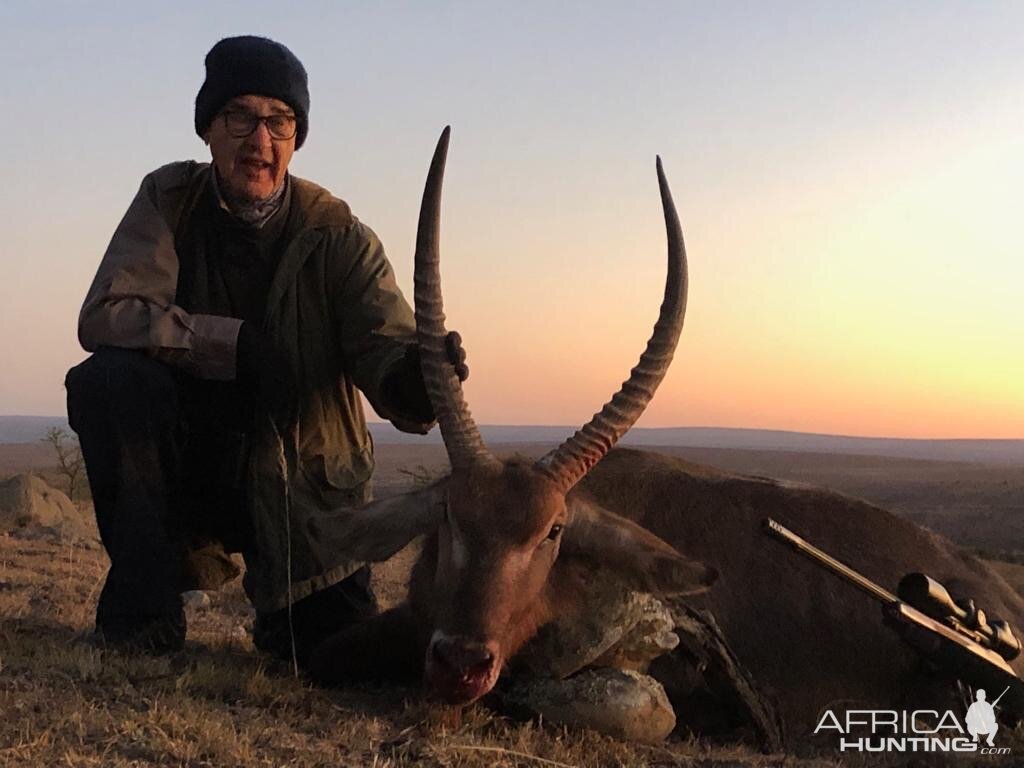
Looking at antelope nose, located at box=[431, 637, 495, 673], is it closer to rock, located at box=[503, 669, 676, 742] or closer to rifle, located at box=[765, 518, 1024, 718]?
rock, located at box=[503, 669, 676, 742]

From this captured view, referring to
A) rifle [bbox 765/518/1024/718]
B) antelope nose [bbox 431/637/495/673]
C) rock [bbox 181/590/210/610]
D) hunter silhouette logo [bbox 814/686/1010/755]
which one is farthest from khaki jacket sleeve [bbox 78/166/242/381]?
hunter silhouette logo [bbox 814/686/1010/755]

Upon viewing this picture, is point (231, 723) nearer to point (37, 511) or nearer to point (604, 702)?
point (604, 702)

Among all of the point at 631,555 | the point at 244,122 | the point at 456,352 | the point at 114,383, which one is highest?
the point at 244,122

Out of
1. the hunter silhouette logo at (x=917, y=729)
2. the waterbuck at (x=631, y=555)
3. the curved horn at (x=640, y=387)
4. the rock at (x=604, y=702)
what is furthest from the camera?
the hunter silhouette logo at (x=917, y=729)

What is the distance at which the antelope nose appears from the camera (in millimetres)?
4074

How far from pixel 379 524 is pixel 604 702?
1358 mm

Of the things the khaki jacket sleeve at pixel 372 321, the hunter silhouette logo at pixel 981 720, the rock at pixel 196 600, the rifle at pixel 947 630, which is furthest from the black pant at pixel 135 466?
the hunter silhouette logo at pixel 981 720

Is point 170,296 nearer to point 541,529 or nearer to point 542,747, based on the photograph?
point 541,529

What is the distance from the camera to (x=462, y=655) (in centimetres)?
410

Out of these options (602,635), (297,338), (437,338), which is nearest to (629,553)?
(602,635)

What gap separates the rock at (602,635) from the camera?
4.75 meters

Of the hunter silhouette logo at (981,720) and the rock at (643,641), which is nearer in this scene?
the rock at (643,641)

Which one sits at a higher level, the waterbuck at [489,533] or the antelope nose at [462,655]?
the waterbuck at [489,533]

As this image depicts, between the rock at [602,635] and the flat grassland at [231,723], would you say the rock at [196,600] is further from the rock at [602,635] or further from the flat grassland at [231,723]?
the rock at [602,635]
